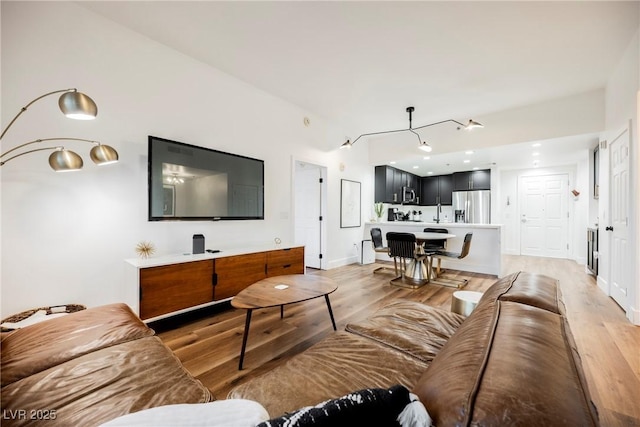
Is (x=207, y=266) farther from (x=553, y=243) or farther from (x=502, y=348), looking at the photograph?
(x=553, y=243)

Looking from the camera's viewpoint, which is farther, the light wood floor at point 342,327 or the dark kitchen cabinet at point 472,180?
the dark kitchen cabinet at point 472,180

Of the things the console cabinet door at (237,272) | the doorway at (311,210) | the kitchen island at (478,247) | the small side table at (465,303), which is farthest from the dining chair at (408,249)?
the console cabinet door at (237,272)

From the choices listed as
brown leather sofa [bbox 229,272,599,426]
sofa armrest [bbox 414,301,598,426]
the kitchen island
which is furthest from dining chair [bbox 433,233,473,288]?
sofa armrest [bbox 414,301,598,426]

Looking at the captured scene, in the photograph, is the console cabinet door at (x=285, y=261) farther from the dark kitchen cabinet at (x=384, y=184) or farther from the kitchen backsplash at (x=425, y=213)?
the kitchen backsplash at (x=425, y=213)

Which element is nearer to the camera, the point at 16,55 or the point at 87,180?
the point at 16,55

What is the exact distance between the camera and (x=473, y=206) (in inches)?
279

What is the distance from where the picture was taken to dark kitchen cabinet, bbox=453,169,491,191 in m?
6.93

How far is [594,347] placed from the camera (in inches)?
86.6

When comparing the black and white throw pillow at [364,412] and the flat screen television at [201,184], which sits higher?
the flat screen television at [201,184]

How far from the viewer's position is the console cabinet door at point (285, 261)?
342cm

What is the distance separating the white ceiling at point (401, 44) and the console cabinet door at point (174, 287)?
239cm

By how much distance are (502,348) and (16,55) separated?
358 centimetres

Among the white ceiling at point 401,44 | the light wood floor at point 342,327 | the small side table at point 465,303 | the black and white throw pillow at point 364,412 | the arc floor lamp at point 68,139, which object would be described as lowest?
the light wood floor at point 342,327

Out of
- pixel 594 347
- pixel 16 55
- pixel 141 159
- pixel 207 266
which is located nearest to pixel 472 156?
pixel 594 347
